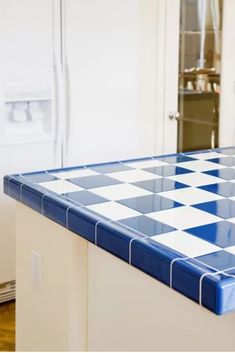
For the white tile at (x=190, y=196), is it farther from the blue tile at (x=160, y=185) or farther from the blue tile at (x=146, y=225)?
the blue tile at (x=146, y=225)

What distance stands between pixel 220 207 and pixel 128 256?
377 millimetres

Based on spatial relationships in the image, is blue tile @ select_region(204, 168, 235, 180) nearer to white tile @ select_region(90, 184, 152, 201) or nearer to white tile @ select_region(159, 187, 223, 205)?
white tile @ select_region(159, 187, 223, 205)

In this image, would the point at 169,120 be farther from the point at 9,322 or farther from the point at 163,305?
the point at 163,305

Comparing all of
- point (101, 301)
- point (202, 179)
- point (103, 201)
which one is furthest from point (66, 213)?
point (202, 179)

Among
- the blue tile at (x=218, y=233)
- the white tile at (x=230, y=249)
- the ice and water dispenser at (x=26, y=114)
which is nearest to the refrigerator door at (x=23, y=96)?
the ice and water dispenser at (x=26, y=114)

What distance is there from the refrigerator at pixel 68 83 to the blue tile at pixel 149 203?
4.29ft

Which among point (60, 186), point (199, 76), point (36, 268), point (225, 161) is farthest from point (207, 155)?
point (199, 76)

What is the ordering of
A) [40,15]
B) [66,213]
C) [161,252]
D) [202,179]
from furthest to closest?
1. [40,15]
2. [202,179]
3. [66,213]
4. [161,252]

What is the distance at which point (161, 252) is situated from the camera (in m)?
1.38

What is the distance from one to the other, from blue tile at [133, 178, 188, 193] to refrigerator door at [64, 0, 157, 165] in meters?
1.22

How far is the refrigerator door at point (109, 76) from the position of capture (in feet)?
10.2

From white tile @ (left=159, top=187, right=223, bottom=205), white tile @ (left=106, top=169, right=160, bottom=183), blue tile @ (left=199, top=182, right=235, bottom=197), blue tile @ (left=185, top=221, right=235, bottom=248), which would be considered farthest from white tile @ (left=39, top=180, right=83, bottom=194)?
blue tile @ (left=185, top=221, right=235, bottom=248)

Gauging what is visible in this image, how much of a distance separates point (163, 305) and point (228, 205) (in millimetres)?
398

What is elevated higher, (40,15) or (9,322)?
(40,15)
